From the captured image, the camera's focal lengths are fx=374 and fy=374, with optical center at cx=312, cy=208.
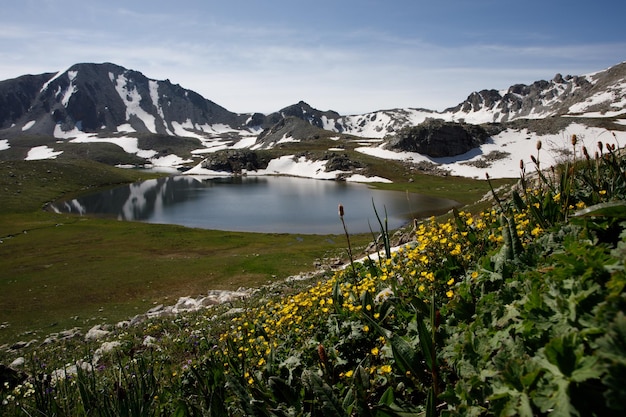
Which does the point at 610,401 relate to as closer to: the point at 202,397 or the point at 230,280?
the point at 202,397

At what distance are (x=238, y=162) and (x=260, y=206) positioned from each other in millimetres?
87645

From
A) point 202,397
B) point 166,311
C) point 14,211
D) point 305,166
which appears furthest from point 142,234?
point 305,166

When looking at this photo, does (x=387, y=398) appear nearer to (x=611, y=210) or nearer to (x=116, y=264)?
(x=611, y=210)

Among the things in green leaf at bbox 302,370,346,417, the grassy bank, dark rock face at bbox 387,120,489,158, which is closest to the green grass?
the grassy bank

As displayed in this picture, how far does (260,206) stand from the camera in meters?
82.1

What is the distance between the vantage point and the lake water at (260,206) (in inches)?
2515

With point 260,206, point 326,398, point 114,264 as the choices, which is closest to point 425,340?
point 326,398

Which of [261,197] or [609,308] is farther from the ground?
[609,308]

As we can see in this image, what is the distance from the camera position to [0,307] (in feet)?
89.5

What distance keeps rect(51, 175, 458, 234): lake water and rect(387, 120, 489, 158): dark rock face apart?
58.6 m

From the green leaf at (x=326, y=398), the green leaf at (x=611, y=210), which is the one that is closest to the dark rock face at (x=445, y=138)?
the green leaf at (x=611, y=210)

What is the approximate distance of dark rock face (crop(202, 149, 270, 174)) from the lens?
16338 cm

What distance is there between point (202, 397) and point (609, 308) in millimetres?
4011

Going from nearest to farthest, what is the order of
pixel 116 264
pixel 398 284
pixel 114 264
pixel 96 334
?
1. pixel 398 284
2. pixel 96 334
3. pixel 116 264
4. pixel 114 264
